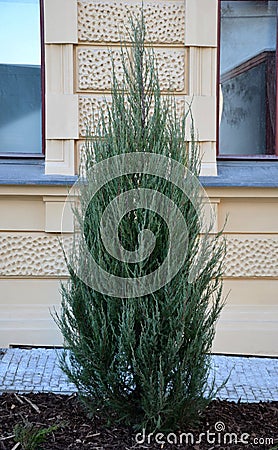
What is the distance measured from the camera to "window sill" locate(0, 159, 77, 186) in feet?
15.3

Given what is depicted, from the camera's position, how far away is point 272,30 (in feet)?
17.1

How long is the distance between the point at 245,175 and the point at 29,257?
1997 mm

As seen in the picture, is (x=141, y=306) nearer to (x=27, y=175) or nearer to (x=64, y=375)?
(x=64, y=375)

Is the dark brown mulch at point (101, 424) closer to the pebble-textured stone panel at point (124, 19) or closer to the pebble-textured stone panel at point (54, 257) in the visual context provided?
the pebble-textured stone panel at point (54, 257)

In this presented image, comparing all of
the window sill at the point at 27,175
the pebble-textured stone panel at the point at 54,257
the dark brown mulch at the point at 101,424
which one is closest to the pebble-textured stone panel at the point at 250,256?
the pebble-textured stone panel at the point at 54,257

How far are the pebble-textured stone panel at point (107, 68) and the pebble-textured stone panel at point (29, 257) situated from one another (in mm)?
1352

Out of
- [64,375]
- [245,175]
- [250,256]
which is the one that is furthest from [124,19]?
[64,375]

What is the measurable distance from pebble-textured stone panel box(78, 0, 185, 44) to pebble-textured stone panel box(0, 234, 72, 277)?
1758 millimetres

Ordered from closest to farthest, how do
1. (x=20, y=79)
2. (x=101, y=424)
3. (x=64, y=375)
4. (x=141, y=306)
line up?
(x=141, y=306) → (x=101, y=424) → (x=64, y=375) → (x=20, y=79)

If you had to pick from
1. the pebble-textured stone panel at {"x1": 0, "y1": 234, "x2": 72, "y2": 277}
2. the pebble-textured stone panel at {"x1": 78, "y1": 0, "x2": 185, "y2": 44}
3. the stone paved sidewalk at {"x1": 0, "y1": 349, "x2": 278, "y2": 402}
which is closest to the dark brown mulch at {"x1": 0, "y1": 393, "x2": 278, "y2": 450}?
the stone paved sidewalk at {"x1": 0, "y1": 349, "x2": 278, "y2": 402}

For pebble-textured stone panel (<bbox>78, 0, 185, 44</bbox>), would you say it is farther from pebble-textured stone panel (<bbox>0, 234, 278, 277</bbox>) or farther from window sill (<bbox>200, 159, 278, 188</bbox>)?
pebble-textured stone panel (<bbox>0, 234, 278, 277</bbox>)

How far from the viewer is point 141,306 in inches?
113

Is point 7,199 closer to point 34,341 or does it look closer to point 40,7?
point 34,341

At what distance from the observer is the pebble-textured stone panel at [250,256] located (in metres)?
4.85
